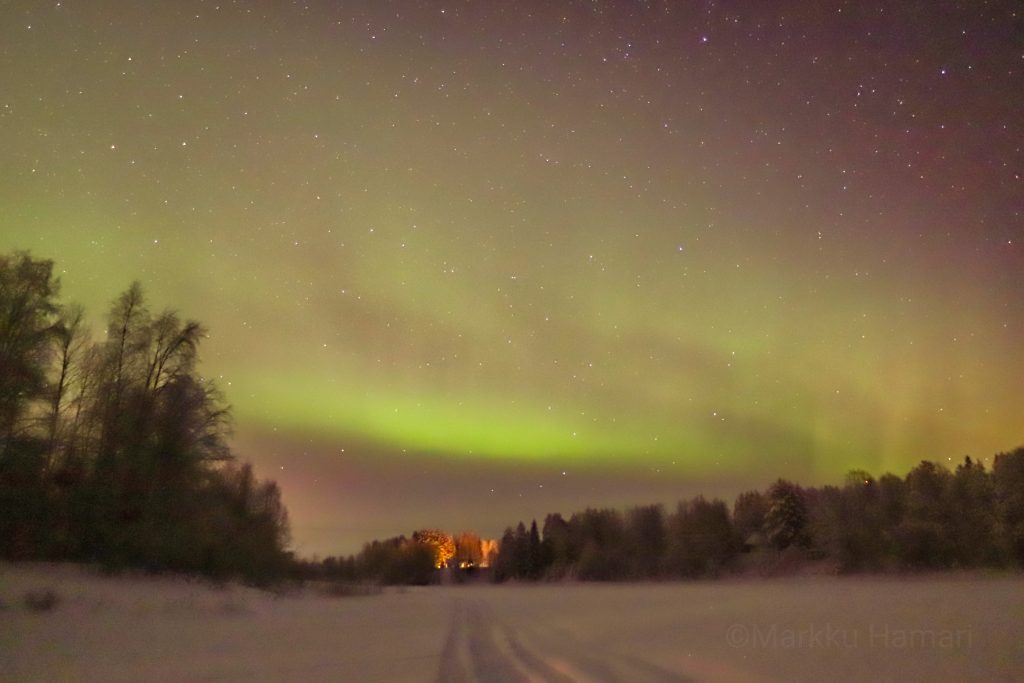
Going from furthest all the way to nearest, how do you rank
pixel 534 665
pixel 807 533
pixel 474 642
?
pixel 807 533, pixel 474 642, pixel 534 665

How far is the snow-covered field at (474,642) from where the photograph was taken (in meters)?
12.8

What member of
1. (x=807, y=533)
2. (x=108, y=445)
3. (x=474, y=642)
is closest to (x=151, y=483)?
(x=108, y=445)

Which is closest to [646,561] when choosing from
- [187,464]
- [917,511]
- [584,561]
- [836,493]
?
[584,561]

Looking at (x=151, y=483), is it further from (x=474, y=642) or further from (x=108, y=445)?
(x=474, y=642)

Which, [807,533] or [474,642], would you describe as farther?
[807,533]

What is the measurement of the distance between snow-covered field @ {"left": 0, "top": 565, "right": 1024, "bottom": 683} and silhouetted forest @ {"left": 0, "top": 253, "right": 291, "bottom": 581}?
1725 mm

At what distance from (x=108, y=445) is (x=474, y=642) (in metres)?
17.9

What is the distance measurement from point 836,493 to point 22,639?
8278cm

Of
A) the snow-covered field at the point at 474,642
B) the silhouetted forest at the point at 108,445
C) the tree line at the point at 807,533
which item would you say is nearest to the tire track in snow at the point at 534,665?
the snow-covered field at the point at 474,642

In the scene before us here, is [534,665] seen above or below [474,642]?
above

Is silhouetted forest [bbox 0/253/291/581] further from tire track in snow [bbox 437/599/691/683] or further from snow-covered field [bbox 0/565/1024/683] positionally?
tire track in snow [bbox 437/599/691/683]

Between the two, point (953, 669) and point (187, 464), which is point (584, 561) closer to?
point (187, 464)

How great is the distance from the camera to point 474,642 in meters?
19.4

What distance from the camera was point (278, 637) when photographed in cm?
1984
